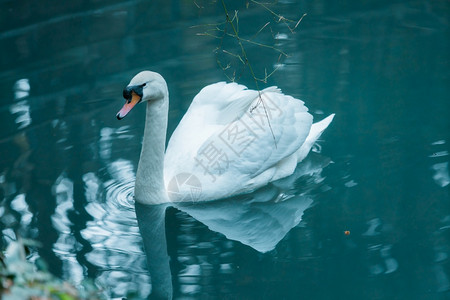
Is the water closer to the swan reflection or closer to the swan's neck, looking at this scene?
the swan reflection

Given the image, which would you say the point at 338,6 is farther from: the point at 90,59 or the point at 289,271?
the point at 289,271

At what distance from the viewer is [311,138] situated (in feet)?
20.1

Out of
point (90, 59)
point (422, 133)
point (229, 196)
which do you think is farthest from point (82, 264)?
point (90, 59)

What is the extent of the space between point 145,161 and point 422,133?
2.47m

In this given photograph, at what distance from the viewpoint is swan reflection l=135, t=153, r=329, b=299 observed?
16.7ft

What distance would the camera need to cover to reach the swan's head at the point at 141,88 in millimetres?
5074

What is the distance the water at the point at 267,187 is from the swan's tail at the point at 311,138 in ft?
0.39

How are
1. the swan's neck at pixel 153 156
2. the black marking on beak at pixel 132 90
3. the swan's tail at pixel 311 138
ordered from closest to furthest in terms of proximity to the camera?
the black marking on beak at pixel 132 90
the swan's neck at pixel 153 156
the swan's tail at pixel 311 138

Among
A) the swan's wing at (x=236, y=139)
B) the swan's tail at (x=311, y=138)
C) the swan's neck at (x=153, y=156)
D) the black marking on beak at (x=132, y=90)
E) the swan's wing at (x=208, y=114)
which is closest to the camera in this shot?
the black marking on beak at (x=132, y=90)

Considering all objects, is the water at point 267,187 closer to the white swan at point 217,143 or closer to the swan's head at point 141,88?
the white swan at point 217,143

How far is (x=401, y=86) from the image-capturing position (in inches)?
282

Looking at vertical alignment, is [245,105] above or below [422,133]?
above

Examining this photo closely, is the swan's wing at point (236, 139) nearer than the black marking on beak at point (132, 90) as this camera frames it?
No

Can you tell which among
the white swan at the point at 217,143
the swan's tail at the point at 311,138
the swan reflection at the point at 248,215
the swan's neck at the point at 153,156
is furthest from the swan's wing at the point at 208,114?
the swan's tail at the point at 311,138
